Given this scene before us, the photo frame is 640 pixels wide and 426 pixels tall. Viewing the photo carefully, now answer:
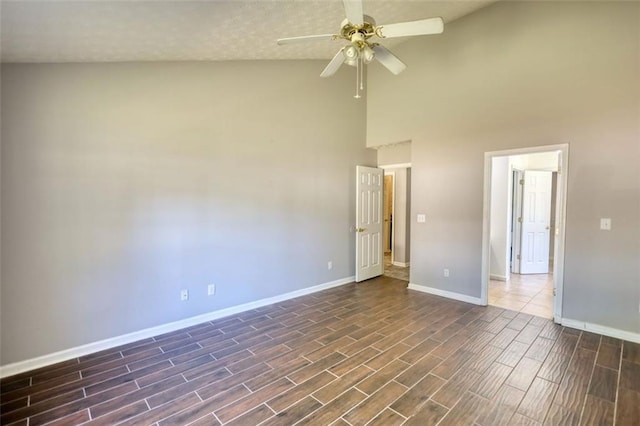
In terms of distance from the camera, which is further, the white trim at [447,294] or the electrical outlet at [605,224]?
the white trim at [447,294]

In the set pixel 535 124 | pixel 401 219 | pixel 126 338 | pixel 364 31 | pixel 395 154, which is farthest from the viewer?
pixel 401 219

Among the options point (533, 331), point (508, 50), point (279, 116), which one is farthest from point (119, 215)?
point (508, 50)

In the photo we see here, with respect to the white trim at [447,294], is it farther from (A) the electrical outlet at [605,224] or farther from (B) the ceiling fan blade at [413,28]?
(B) the ceiling fan blade at [413,28]

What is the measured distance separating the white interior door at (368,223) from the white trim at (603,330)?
2914 millimetres

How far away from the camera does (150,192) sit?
325cm

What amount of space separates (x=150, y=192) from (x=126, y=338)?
1.57 m

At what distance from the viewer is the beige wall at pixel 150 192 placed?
2654 mm

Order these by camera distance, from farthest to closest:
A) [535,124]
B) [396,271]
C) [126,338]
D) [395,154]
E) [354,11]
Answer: [396,271] < [395,154] < [535,124] < [126,338] < [354,11]

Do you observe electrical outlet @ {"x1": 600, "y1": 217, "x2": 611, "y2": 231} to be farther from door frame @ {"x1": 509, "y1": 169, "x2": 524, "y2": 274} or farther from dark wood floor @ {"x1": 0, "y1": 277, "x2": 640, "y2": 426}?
door frame @ {"x1": 509, "y1": 169, "x2": 524, "y2": 274}

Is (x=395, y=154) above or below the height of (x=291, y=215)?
above

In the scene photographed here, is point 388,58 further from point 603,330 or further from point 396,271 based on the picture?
point 396,271

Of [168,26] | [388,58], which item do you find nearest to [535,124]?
[388,58]

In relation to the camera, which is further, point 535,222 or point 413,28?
point 535,222

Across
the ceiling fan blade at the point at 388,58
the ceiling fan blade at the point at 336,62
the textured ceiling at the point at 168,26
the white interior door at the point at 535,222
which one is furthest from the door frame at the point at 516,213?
the ceiling fan blade at the point at 336,62
